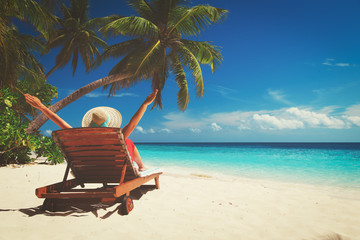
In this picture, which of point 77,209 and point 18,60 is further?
point 18,60

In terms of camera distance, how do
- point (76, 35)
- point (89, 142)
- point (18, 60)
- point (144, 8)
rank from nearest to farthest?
1. point (89, 142)
2. point (18, 60)
3. point (144, 8)
4. point (76, 35)

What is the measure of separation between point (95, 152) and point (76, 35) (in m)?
13.2

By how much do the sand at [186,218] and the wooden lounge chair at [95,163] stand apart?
0.24 meters

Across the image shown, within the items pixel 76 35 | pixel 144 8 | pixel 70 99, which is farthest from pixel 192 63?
pixel 76 35

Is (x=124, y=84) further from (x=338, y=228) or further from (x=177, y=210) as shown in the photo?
(x=338, y=228)

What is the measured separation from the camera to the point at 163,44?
9.67 m

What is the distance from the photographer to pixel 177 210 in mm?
2879

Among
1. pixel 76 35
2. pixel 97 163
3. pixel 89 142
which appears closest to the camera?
pixel 89 142

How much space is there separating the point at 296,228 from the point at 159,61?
7.91 meters

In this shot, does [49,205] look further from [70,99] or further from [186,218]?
[70,99]

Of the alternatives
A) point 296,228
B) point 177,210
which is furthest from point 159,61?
point 296,228

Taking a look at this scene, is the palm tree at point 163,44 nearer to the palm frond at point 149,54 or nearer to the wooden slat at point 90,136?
the palm frond at point 149,54

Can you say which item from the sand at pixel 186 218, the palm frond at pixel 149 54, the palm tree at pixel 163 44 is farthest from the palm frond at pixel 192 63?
the sand at pixel 186 218

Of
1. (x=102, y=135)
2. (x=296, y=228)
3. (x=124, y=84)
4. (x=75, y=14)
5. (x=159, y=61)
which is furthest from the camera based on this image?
(x=75, y=14)
